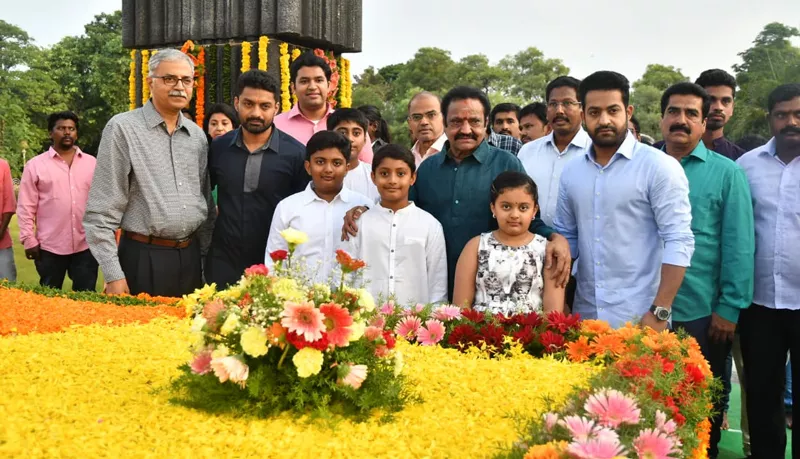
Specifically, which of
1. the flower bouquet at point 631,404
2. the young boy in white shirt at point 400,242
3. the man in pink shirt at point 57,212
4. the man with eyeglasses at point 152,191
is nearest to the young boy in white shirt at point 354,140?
the young boy in white shirt at point 400,242

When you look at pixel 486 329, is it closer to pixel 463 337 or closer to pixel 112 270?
pixel 463 337

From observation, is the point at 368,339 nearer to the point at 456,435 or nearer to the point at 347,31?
the point at 456,435

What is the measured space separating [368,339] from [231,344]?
0.51m

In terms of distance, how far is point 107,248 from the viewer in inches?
191

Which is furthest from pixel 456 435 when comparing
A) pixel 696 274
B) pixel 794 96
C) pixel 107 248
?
pixel 794 96

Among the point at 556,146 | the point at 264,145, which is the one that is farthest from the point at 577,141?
the point at 264,145

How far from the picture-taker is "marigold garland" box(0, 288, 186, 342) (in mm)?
4508

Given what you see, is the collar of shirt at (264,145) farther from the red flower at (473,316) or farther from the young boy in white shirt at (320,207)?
the red flower at (473,316)

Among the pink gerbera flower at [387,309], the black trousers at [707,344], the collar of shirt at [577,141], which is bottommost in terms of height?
the black trousers at [707,344]

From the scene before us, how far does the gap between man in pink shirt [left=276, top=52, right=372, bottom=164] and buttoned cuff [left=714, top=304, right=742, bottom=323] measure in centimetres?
284

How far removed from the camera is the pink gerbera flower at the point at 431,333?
13.2 ft

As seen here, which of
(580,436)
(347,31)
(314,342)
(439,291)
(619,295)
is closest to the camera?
(580,436)

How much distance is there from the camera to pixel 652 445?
235 centimetres

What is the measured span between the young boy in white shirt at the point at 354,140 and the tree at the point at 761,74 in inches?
1219
